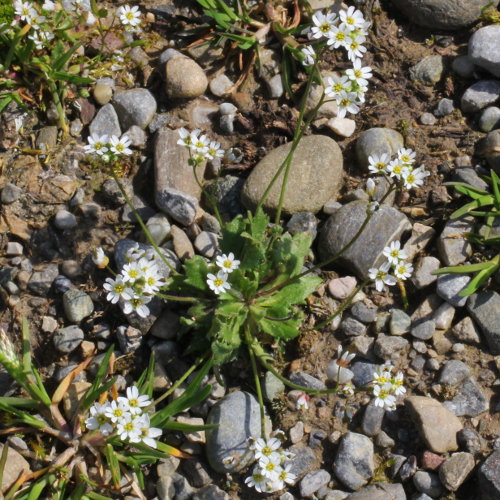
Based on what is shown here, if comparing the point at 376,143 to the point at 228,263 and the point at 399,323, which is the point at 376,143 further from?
the point at 228,263

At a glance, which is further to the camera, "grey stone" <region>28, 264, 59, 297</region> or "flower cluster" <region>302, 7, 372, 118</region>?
"grey stone" <region>28, 264, 59, 297</region>

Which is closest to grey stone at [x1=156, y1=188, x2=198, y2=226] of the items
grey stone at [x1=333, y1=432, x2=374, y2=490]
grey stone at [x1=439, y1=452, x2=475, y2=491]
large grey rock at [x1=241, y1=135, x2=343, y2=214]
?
large grey rock at [x1=241, y1=135, x2=343, y2=214]

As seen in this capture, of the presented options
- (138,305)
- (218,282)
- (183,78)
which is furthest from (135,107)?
(138,305)

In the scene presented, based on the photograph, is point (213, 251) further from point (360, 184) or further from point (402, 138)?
point (402, 138)

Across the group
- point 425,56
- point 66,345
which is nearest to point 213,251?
point 66,345

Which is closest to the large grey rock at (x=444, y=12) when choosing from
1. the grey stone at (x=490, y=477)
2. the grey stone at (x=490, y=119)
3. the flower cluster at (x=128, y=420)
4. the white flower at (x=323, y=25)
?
the grey stone at (x=490, y=119)

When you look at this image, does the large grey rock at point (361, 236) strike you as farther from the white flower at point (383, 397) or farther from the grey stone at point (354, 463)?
the grey stone at point (354, 463)

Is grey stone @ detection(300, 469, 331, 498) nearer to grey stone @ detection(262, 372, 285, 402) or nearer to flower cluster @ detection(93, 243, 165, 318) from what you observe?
grey stone @ detection(262, 372, 285, 402)
